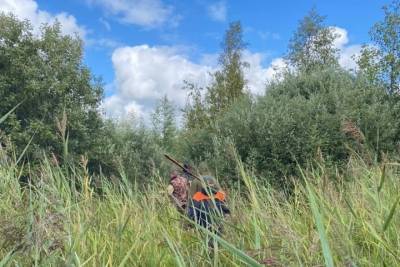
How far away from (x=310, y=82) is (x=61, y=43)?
10.5m

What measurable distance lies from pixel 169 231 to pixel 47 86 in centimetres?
1590

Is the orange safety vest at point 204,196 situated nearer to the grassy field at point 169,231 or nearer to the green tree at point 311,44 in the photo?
the grassy field at point 169,231

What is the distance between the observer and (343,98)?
11.7 metres

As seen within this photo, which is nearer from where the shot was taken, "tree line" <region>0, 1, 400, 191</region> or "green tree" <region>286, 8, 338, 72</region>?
"tree line" <region>0, 1, 400, 191</region>

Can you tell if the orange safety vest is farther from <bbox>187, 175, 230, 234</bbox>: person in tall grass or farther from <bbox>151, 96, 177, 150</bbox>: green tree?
<bbox>151, 96, 177, 150</bbox>: green tree

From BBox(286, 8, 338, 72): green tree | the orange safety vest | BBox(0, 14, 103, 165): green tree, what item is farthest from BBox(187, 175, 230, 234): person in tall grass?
BBox(286, 8, 338, 72): green tree

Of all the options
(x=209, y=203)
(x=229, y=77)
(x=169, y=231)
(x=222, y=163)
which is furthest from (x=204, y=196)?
(x=229, y=77)

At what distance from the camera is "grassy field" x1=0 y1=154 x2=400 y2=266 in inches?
67.2

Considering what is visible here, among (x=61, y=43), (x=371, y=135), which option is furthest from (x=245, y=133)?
(x=61, y=43)

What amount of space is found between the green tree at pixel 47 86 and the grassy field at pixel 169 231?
1411 cm

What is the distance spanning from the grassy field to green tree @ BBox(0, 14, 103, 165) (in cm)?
1411

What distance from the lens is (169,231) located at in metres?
2.90

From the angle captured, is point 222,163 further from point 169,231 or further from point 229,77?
point 229,77

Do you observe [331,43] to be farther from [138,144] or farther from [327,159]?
[327,159]
